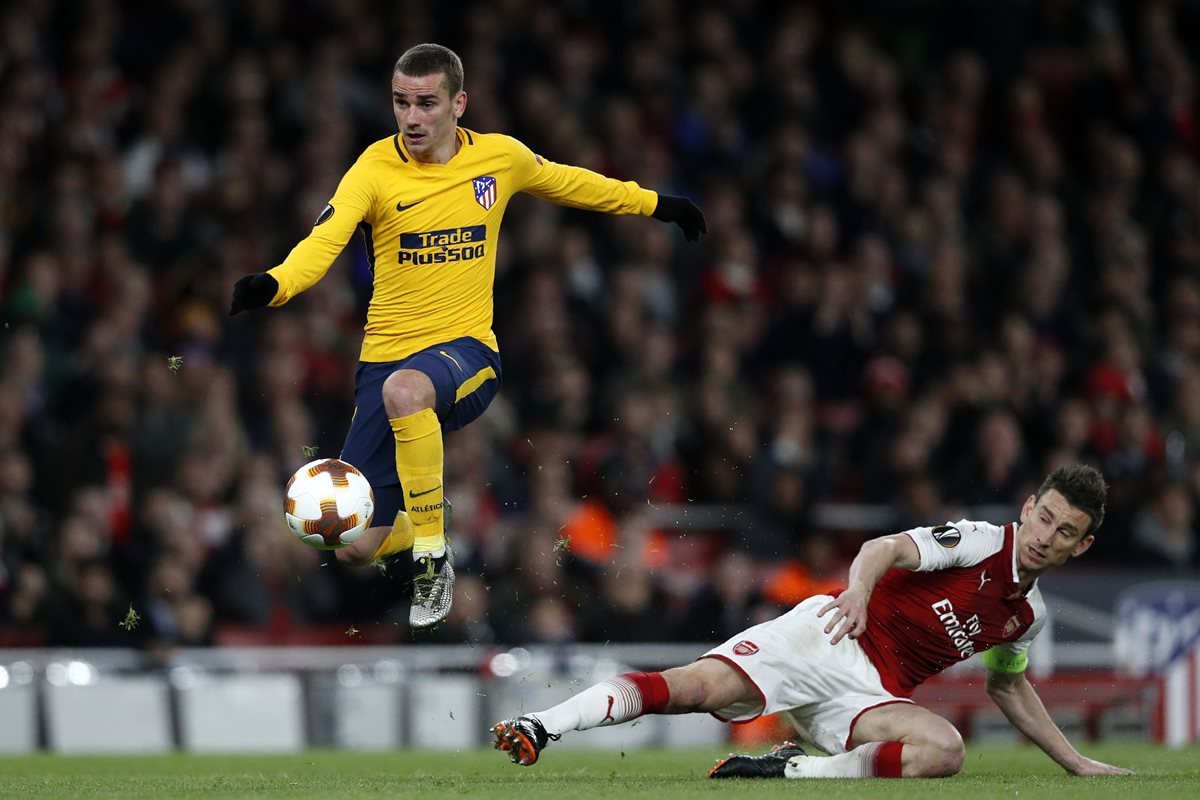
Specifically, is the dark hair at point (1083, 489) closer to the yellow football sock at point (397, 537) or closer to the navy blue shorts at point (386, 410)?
the navy blue shorts at point (386, 410)

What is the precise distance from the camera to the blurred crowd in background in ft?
36.0

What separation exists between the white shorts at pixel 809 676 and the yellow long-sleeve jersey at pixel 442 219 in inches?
71.2

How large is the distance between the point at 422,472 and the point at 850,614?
2.01 metres

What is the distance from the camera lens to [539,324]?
12.5 metres

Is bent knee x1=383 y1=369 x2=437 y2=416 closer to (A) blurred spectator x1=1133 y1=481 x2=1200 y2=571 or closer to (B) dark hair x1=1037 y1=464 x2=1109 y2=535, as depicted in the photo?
(B) dark hair x1=1037 y1=464 x2=1109 y2=535

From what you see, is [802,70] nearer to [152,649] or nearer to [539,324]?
[539,324]

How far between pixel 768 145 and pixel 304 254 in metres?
8.06

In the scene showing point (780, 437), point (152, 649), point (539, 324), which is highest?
point (539, 324)

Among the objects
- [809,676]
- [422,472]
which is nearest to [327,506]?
[422,472]

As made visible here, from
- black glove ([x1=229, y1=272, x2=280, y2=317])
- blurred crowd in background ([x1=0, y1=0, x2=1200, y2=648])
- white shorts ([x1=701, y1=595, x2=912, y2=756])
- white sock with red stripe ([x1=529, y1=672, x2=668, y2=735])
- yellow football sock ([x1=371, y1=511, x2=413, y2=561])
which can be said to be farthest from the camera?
blurred crowd in background ([x1=0, y1=0, x2=1200, y2=648])

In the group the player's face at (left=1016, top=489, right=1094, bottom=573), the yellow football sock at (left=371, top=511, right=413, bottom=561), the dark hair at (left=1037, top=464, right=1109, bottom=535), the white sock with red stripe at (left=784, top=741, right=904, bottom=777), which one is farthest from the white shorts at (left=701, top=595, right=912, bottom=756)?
the yellow football sock at (left=371, top=511, right=413, bottom=561)

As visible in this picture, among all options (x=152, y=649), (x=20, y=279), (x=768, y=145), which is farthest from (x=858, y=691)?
(x=768, y=145)

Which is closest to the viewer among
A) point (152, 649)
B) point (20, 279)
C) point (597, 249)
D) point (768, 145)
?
point (152, 649)

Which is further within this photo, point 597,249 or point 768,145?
point 768,145
